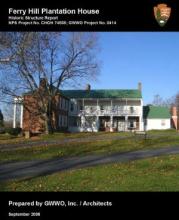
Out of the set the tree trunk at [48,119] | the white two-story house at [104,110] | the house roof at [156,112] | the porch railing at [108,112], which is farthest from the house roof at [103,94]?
the tree trunk at [48,119]

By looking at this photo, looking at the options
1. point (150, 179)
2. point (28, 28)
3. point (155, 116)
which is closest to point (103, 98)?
point (155, 116)

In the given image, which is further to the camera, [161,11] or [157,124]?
[157,124]

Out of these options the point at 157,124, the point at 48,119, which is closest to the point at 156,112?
the point at 157,124

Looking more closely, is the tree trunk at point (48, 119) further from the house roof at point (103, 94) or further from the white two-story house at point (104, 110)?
the house roof at point (103, 94)

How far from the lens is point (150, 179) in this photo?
32.9ft

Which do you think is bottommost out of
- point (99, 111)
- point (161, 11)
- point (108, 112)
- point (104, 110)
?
point (161, 11)

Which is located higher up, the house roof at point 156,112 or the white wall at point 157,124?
the house roof at point 156,112

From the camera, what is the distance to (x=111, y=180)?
1012 cm

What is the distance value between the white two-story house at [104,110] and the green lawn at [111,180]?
47.4m

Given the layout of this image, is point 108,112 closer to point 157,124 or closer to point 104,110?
point 104,110

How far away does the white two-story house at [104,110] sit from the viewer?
61312 mm

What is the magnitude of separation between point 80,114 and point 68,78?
1997cm

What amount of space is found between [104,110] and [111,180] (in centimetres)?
5172
